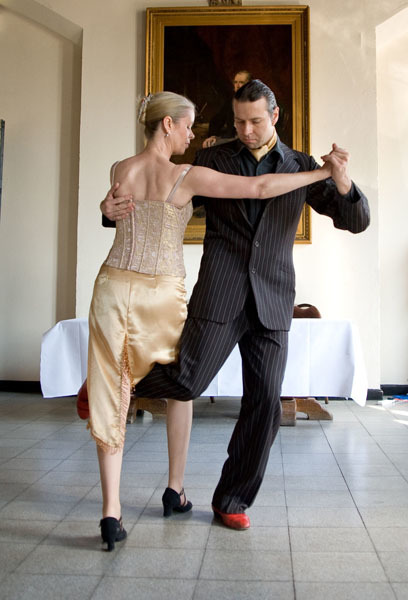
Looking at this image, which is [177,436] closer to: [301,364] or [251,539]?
[251,539]

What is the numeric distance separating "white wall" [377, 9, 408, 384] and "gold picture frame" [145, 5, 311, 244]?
919 mm

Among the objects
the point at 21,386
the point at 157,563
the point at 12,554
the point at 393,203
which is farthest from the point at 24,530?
the point at 393,203

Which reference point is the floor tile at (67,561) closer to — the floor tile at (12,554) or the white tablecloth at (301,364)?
the floor tile at (12,554)

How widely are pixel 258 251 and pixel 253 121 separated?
1.53 feet

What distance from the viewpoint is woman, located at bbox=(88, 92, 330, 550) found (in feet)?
7.50

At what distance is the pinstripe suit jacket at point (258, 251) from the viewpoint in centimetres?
236

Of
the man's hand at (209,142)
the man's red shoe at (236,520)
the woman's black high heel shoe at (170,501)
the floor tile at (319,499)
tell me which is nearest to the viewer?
the man's red shoe at (236,520)

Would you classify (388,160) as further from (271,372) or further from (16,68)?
(271,372)

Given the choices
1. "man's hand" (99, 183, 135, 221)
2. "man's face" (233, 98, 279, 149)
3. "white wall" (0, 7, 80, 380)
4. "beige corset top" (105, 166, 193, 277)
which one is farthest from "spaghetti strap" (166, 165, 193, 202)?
"white wall" (0, 7, 80, 380)

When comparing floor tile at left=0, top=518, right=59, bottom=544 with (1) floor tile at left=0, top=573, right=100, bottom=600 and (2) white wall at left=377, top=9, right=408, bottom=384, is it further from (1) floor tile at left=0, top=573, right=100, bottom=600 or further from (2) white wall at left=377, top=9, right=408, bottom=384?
(2) white wall at left=377, top=9, right=408, bottom=384

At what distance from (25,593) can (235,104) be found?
1.72m

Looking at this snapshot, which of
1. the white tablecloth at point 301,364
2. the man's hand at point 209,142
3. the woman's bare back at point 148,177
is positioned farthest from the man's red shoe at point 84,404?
the white tablecloth at point 301,364

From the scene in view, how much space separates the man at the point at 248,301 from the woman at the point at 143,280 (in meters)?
0.09

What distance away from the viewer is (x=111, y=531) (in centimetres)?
219
